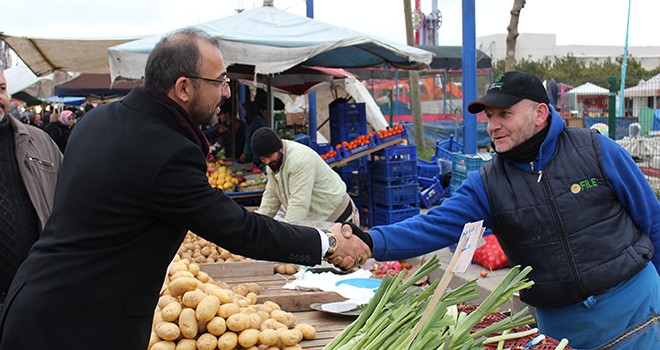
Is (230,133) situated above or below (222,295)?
below

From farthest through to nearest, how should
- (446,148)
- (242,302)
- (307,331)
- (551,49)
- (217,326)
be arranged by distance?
(551,49) → (446,148) → (242,302) → (307,331) → (217,326)

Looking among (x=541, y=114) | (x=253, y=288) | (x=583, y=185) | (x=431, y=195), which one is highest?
(x=541, y=114)

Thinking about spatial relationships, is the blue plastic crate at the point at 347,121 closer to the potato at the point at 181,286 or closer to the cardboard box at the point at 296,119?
the cardboard box at the point at 296,119

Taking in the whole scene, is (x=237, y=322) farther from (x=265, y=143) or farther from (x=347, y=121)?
(x=347, y=121)

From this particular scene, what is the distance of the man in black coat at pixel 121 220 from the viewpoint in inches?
82.2

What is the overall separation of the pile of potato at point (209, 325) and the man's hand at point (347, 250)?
488 mm

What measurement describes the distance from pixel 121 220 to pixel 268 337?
44.9 inches

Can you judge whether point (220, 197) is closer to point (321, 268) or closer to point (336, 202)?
point (321, 268)

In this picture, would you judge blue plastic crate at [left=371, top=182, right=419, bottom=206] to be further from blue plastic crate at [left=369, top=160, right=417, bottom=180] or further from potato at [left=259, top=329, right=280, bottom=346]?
potato at [left=259, top=329, right=280, bottom=346]

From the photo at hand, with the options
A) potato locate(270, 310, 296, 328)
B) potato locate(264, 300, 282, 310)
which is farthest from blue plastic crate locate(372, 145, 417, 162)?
potato locate(270, 310, 296, 328)

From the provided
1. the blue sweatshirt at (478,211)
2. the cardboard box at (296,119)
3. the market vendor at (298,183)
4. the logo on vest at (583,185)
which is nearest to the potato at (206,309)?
the blue sweatshirt at (478,211)

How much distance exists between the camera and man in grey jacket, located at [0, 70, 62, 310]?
10.5 ft

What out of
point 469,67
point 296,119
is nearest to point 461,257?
point 469,67

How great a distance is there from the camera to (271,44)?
24.8 ft
